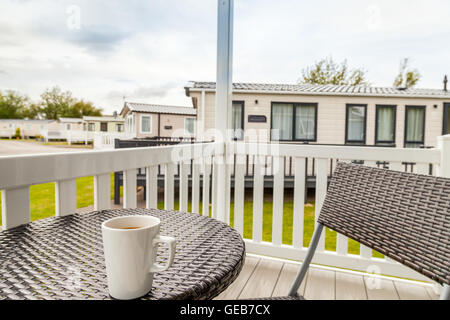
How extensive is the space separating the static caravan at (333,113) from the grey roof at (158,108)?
13 centimetres

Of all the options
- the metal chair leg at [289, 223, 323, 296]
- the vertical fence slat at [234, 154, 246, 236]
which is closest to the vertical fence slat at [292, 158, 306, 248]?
the vertical fence slat at [234, 154, 246, 236]

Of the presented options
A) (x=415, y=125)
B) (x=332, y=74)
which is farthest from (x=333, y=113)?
(x=415, y=125)

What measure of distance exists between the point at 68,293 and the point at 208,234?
374mm

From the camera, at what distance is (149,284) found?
0.50 meters

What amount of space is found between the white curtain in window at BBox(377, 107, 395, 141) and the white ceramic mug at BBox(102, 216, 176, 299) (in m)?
2.27

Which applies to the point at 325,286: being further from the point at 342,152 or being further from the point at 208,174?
the point at 208,174

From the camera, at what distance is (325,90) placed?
2.48 meters

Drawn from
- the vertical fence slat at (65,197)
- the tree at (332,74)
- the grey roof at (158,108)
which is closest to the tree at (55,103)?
the vertical fence slat at (65,197)

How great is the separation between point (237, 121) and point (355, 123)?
0.97 meters

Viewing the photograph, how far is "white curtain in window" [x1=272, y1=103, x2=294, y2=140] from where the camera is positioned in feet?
8.34

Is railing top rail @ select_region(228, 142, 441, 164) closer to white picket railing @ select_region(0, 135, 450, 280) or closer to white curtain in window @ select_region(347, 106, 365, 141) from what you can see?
white picket railing @ select_region(0, 135, 450, 280)

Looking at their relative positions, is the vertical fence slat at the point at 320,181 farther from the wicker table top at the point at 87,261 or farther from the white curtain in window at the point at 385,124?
the wicker table top at the point at 87,261

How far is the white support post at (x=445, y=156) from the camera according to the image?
189cm
